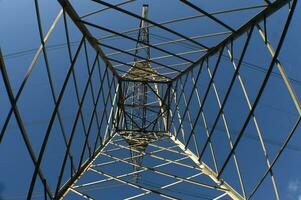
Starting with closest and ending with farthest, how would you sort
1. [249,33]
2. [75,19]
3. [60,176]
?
[60,176] → [249,33] → [75,19]

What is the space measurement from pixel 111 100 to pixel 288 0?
33.0 ft

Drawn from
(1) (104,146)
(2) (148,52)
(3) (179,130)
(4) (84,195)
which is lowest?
(4) (84,195)

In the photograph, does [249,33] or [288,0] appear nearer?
[288,0]

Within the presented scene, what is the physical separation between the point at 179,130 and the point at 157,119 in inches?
160

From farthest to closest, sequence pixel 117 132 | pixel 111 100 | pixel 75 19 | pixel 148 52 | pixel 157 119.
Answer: pixel 148 52 < pixel 157 119 < pixel 117 132 < pixel 111 100 < pixel 75 19

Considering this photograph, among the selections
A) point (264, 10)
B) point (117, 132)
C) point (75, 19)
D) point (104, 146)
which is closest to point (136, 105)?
point (117, 132)

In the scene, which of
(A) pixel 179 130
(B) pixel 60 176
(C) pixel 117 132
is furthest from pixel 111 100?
(B) pixel 60 176

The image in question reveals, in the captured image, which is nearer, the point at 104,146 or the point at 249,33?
the point at 249,33

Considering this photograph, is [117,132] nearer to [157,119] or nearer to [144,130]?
[144,130]

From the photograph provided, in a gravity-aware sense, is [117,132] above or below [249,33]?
below

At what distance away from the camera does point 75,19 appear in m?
10.2

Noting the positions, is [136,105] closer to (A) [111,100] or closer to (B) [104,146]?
(A) [111,100]

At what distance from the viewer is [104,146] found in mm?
14883

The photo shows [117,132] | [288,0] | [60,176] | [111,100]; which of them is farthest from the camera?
[117,132]
